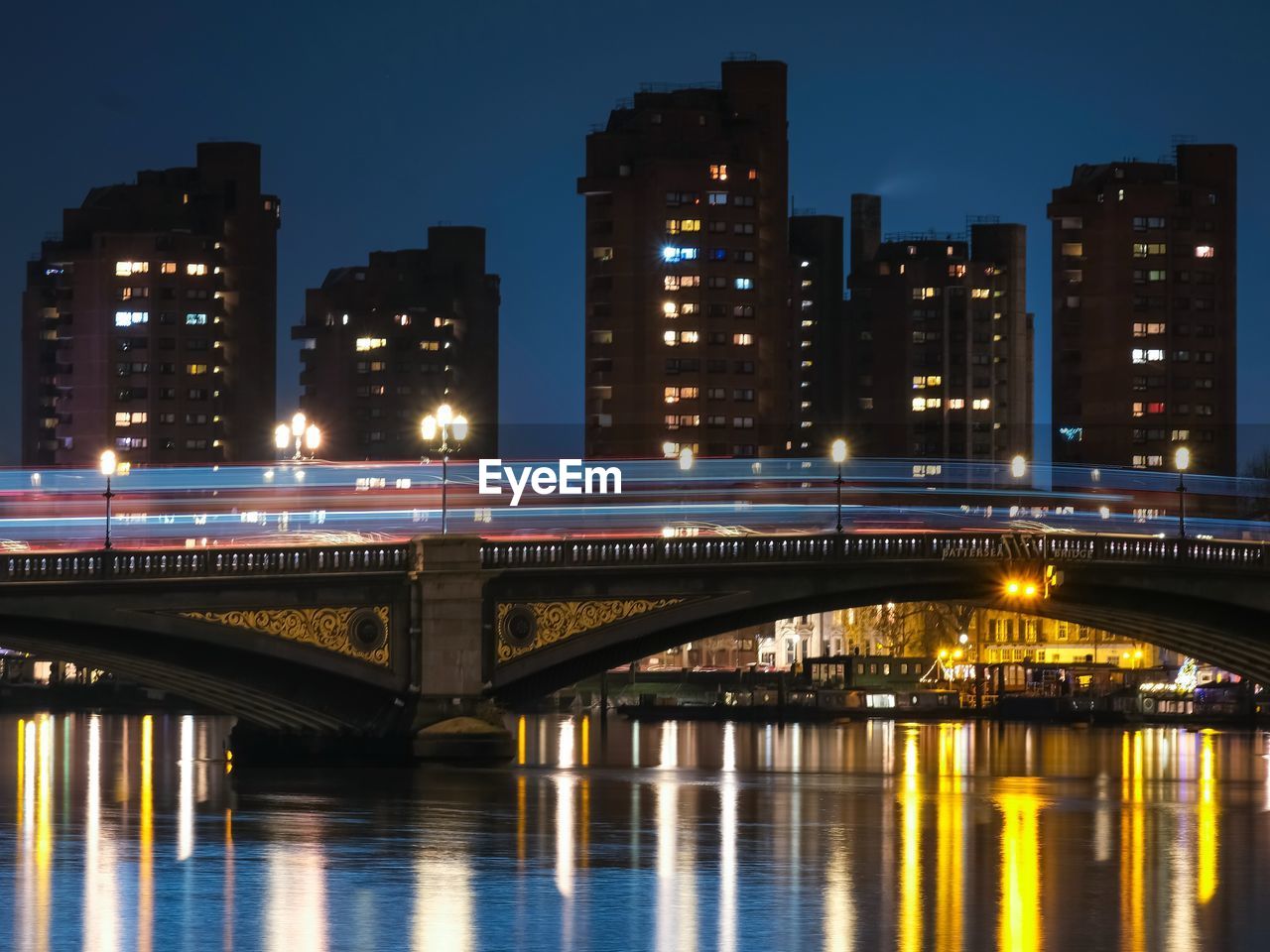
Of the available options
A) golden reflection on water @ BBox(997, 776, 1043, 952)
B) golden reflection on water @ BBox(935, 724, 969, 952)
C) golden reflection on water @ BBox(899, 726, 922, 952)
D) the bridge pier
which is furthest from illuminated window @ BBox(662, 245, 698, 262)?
golden reflection on water @ BBox(997, 776, 1043, 952)

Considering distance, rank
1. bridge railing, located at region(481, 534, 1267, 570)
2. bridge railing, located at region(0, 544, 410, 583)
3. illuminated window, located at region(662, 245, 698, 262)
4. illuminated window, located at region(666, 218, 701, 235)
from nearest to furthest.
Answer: bridge railing, located at region(0, 544, 410, 583) < bridge railing, located at region(481, 534, 1267, 570) < illuminated window, located at region(666, 218, 701, 235) < illuminated window, located at region(662, 245, 698, 262)

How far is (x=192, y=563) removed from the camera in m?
75.9

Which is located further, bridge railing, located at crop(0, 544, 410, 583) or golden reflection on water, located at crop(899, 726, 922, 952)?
bridge railing, located at crop(0, 544, 410, 583)

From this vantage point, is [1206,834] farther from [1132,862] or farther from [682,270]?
[682,270]

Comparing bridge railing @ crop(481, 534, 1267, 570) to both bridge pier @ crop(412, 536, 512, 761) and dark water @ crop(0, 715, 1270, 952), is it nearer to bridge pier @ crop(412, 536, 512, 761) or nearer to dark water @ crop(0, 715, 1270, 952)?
bridge pier @ crop(412, 536, 512, 761)

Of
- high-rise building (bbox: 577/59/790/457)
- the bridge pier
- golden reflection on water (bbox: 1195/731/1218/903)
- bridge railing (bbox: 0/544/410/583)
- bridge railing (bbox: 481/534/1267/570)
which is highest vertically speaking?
high-rise building (bbox: 577/59/790/457)

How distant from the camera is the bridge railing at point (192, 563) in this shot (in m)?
74.3

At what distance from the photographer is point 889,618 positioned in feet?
622

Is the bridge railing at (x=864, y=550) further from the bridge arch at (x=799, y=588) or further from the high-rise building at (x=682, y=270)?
the high-rise building at (x=682, y=270)

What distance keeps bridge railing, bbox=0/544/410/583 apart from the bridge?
0.07m

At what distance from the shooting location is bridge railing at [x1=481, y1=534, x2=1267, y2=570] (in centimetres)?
8044

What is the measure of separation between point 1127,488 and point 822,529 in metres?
44.4

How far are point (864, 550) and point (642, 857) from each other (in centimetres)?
3772

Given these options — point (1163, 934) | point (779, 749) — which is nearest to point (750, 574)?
point (779, 749)
